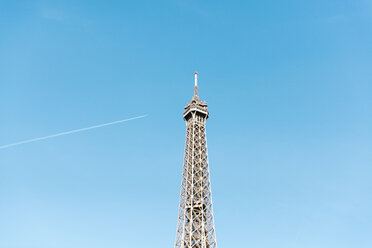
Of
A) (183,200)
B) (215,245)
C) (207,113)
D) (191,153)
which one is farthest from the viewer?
(207,113)

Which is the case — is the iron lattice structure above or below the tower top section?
below

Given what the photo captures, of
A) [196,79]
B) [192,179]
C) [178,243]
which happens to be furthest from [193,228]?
[196,79]

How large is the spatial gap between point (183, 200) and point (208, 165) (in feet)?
25.7

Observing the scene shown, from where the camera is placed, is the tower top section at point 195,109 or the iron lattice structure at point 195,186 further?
the tower top section at point 195,109

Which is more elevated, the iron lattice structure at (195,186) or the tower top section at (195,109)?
the tower top section at (195,109)

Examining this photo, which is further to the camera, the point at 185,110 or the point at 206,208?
the point at 185,110

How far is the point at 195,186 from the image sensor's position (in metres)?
65.6

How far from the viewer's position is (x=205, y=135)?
72750 millimetres

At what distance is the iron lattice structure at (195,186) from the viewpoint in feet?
200

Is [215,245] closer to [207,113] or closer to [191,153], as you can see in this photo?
[191,153]

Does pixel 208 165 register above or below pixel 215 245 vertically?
above

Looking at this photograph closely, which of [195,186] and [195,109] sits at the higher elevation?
[195,109]

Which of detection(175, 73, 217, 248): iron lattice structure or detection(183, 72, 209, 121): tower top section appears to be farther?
detection(183, 72, 209, 121): tower top section

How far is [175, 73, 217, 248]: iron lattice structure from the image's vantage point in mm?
60969
